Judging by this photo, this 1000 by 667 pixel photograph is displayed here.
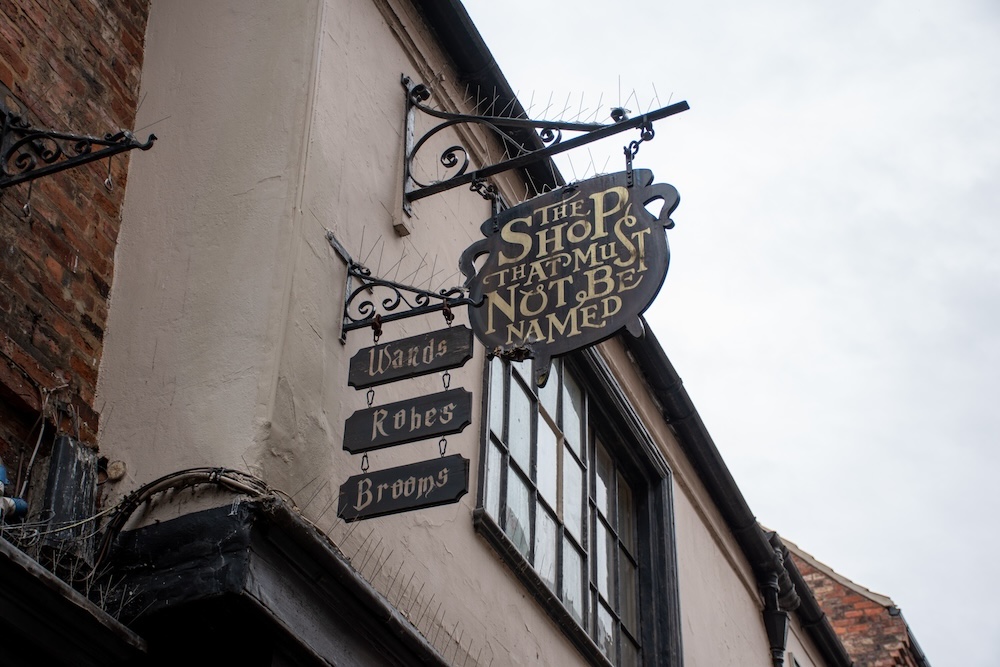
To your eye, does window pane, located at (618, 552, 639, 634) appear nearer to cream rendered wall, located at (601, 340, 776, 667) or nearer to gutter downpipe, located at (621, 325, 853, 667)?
cream rendered wall, located at (601, 340, 776, 667)

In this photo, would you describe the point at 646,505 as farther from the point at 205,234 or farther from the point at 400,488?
the point at 400,488

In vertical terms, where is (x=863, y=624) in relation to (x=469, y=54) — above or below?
above

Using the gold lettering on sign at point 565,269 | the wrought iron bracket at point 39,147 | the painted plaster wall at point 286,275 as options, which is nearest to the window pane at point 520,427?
the painted plaster wall at point 286,275

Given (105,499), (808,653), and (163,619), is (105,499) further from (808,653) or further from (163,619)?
(808,653)

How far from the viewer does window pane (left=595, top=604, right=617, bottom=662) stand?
813 centimetres

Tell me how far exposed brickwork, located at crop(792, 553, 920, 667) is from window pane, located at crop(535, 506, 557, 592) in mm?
8541

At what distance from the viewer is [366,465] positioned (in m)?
5.43

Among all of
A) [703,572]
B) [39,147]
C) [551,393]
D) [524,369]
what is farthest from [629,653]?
[39,147]

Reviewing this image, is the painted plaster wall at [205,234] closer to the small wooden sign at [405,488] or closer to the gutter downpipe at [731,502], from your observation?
the small wooden sign at [405,488]

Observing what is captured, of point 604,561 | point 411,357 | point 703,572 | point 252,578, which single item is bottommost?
point 252,578

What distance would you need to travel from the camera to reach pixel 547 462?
7.89 metres

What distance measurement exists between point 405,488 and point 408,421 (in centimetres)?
26

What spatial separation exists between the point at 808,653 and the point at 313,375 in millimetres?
8133

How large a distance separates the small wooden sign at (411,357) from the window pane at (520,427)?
2.17 m
